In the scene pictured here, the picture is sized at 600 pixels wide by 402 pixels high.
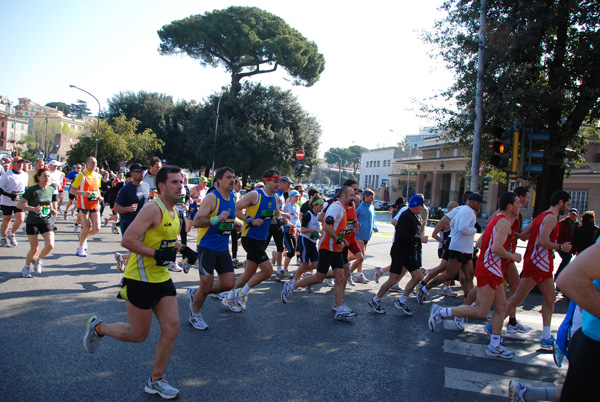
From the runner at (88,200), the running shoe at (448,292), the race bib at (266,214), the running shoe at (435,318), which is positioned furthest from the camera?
the runner at (88,200)

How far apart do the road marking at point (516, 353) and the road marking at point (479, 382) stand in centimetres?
56

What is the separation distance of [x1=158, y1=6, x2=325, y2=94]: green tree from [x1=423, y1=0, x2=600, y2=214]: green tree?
29.9 metres

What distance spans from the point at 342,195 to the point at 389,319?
190 cm

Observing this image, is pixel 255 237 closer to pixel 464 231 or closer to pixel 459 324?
pixel 459 324

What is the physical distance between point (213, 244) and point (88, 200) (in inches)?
187

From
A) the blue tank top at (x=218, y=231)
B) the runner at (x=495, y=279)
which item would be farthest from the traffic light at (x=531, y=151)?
the blue tank top at (x=218, y=231)

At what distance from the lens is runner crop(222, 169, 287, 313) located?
5980 millimetres

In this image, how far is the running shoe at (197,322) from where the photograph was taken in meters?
5.07

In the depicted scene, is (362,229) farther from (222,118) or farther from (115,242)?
(222,118)

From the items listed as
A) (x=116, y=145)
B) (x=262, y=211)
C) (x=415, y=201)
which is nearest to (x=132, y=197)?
(x=262, y=211)

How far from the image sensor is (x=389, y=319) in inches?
242

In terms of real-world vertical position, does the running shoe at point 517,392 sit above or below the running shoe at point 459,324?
above

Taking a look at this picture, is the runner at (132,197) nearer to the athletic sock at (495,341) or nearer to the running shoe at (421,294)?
the running shoe at (421,294)

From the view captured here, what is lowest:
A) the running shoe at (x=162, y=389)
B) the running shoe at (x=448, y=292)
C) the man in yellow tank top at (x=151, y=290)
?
the running shoe at (x=448, y=292)
